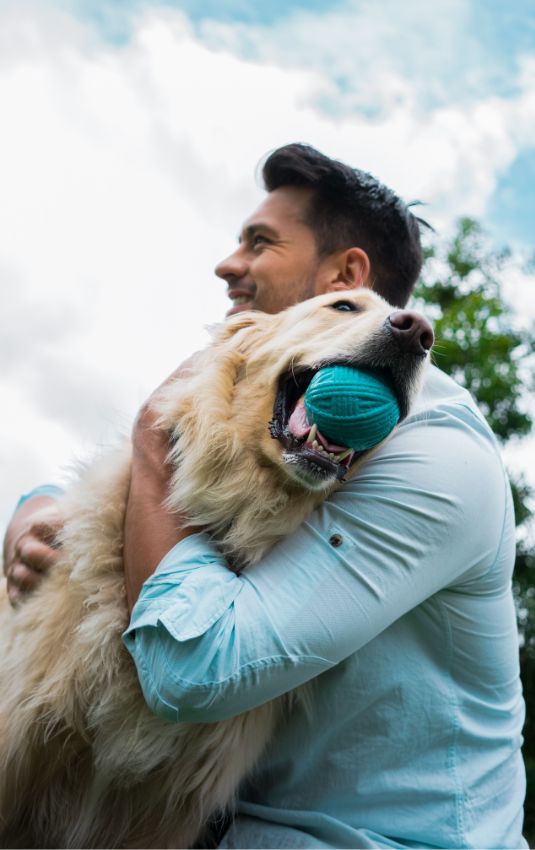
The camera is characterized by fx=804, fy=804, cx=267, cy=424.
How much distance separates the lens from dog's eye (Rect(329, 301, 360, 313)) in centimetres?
270

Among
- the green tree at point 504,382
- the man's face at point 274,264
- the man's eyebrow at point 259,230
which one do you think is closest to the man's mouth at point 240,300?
the man's face at point 274,264

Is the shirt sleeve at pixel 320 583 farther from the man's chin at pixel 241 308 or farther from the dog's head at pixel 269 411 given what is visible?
the man's chin at pixel 241 308

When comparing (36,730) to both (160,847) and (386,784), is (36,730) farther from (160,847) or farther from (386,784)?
(386,784)

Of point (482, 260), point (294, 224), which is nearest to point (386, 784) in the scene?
point (294, 224)

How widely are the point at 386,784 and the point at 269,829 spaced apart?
375 millimetres

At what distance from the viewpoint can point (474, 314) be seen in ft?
60.4

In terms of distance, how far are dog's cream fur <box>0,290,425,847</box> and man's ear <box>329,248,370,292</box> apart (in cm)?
75

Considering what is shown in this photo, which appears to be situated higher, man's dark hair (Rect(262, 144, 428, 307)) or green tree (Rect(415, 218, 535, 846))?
man's dark hair (Rect(262, 144, 428, 307))

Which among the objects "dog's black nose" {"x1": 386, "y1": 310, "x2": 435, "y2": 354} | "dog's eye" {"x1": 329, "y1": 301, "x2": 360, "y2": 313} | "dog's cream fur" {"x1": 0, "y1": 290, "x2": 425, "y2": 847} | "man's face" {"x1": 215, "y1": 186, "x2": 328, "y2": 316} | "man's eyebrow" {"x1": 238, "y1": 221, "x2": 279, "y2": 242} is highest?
"man's eyebrow" {"x1": 238, "y1": 221, "x2": 279, "y2": 242}

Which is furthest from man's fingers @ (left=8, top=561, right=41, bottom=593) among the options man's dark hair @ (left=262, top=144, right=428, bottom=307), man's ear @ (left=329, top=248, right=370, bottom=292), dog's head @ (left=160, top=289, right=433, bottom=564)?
man's dark hair @ (left=262, top=144, right=428, bottom=307)

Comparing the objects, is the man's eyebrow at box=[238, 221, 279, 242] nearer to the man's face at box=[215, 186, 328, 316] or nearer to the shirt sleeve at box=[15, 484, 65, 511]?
the man's face at box=[215, 186, 328, 316]

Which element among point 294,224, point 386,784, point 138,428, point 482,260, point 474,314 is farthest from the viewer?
point 482,260

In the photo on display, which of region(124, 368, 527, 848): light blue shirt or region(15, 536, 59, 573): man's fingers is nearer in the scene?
region(124, 368, 527, 848): light blue shirt

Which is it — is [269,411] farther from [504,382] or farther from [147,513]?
[504,382]
